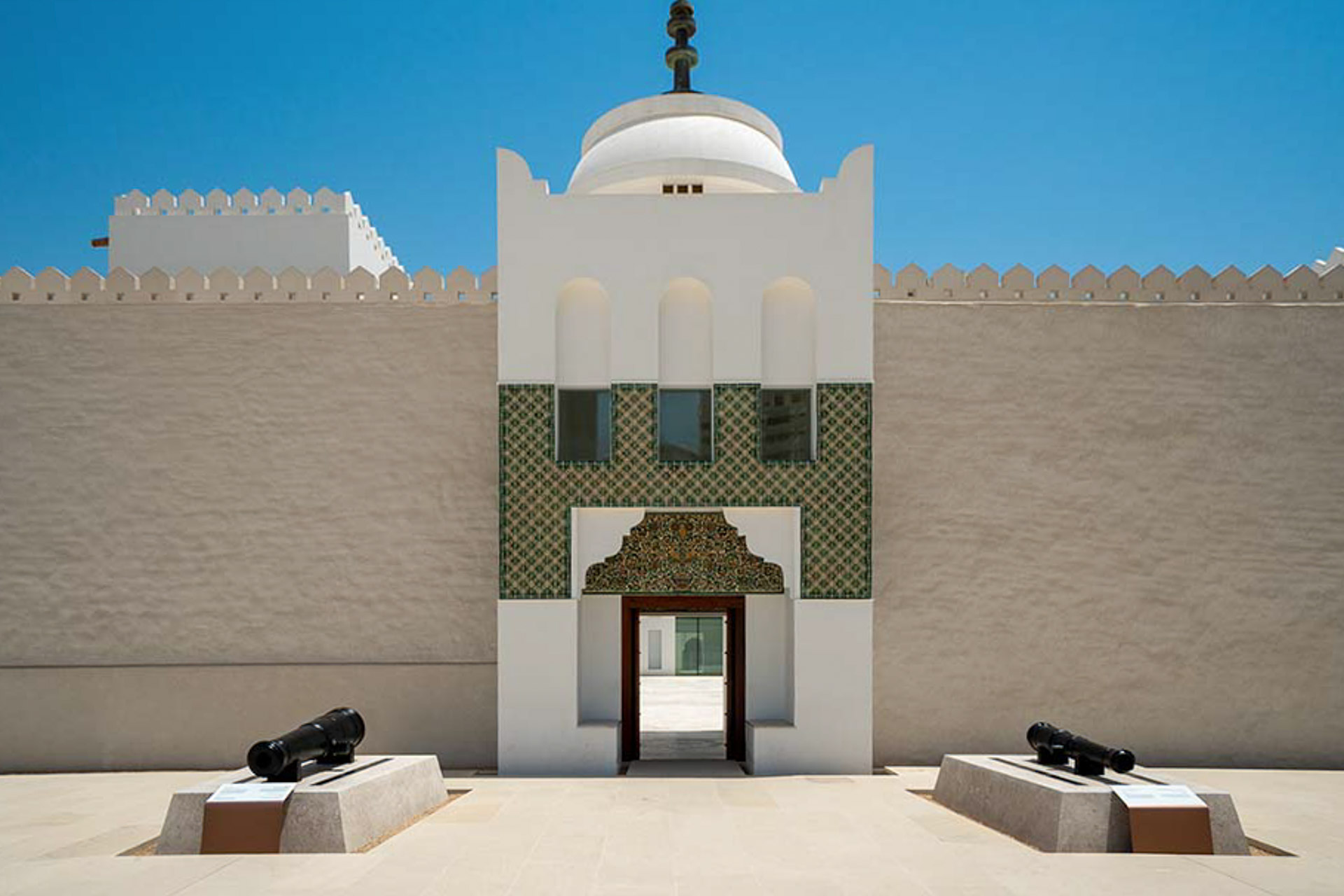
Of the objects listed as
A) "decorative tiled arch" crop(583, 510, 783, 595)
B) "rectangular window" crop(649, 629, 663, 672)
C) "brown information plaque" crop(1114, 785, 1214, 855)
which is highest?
"decorative tiled arch" crop(583, 510, 783, 595)

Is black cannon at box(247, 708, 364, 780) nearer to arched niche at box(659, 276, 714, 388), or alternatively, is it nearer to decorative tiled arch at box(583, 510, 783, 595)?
decorative tiled arch at box(583, 510, 783, 595)

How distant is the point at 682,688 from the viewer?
53.5 ft

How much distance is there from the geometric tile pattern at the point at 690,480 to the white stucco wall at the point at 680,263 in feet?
0.91

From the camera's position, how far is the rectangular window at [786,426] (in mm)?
8531

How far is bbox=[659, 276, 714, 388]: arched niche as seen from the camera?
861 cm

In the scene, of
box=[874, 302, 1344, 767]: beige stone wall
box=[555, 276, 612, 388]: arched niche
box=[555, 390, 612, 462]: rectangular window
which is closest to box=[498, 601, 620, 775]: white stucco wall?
box=[555, 390, 612, 462]: rectangular window

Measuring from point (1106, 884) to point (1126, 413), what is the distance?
16.8 feet

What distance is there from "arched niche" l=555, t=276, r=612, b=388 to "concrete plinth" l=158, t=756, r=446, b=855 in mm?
3837

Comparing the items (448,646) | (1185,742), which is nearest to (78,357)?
(448,646)

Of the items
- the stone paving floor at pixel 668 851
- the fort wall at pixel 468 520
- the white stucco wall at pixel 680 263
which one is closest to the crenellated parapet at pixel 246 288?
the fort wall at pixel 468 520

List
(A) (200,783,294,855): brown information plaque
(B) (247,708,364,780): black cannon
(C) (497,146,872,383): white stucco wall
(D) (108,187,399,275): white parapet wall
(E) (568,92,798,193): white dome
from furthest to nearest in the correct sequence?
(D) (108,187,399,275): white parapet wall → (E) (568,92,798,193): white dome → (C) (497,146,872,383): white stucco wall → (B) (247,708,364,780): black cannon → (A) (200,783,294,855): brown information plaque

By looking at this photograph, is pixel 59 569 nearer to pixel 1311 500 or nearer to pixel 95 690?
pixel 95 690

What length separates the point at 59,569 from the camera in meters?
8.73

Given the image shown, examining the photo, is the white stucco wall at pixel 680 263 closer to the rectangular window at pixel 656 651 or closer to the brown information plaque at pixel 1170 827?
the brown information plaque at pixel 1170 827
